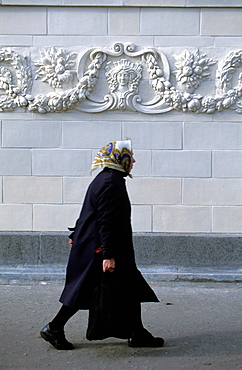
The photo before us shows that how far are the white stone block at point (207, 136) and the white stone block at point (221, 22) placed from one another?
45.4 inches

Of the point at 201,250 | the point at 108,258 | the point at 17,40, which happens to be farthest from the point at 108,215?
the point at 17,40

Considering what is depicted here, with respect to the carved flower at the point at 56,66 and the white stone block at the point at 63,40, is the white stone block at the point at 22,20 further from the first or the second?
the carved flower at the point at 56,66

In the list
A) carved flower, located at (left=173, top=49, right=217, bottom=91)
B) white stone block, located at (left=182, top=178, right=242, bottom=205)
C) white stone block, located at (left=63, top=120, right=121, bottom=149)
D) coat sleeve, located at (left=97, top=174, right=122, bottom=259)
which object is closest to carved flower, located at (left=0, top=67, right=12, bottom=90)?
white stone block, located at (left=63, top=120, right=121, bottom=149)

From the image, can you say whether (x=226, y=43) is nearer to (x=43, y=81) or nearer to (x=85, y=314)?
(x=43, y=81)

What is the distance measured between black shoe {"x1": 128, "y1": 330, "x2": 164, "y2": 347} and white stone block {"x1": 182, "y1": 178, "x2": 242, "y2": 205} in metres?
2.85

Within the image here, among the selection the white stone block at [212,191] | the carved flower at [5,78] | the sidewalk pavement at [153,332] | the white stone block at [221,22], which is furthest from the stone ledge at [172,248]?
the white stone block at [221,22]

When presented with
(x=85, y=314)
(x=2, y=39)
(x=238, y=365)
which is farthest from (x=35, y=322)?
(x=2, y=39)

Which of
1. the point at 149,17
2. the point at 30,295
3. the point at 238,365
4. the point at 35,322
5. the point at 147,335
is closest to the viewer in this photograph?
the point at 238,365

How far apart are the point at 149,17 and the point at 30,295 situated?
146 inches

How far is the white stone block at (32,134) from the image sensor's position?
7.67 meters

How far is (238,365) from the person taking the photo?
15.3ft

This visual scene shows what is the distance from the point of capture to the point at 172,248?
25.0ft

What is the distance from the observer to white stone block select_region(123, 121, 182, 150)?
7.63 meters

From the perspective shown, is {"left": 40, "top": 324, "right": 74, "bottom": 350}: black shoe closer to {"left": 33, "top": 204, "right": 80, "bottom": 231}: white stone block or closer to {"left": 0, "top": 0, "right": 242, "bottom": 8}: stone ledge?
{"left": 33, "top": 204, "right": 80, "bottom": 231}: white stone block
